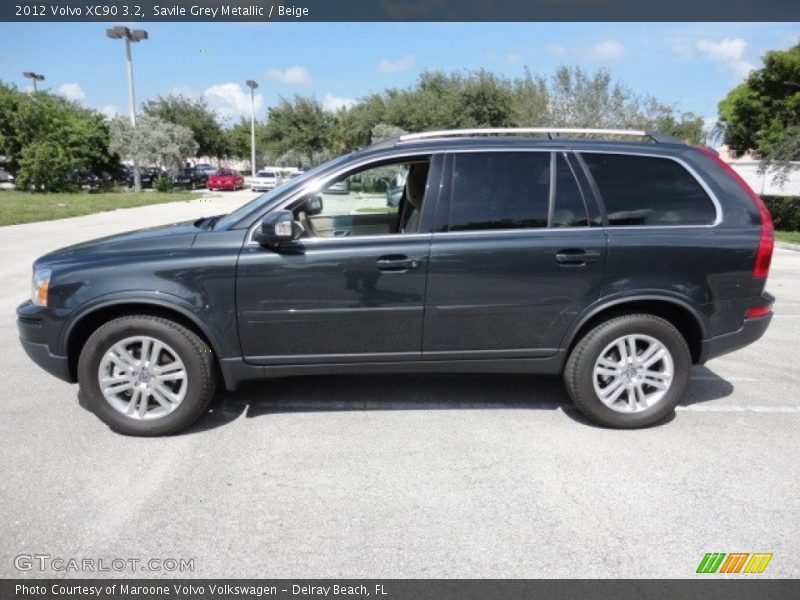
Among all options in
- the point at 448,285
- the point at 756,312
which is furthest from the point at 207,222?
the point at 756,312

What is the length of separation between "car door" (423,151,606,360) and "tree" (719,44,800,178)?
74.3 ft

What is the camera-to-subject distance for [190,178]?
40156mm

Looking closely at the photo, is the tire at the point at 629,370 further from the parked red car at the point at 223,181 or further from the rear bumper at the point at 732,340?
the parked red car at the point at 223,181

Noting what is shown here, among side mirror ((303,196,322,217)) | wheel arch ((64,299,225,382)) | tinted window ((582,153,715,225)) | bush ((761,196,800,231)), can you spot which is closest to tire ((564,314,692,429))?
tinted window ((582,153,715,225))

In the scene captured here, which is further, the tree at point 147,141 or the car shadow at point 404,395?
the tree at point 147,141

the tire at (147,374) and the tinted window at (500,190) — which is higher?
the tinted window at (500,190)

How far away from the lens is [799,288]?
902 centimetres

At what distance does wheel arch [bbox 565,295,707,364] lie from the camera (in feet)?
12.2

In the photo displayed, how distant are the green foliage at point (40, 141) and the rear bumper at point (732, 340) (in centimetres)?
3138

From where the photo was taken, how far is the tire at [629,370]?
375 centimetres

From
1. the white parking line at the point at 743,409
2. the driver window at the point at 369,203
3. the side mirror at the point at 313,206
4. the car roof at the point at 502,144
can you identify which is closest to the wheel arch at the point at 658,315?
the white parking line at the point at 743,409

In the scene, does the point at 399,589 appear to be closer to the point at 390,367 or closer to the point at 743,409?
the point at 390,367

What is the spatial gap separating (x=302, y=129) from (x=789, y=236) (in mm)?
39451

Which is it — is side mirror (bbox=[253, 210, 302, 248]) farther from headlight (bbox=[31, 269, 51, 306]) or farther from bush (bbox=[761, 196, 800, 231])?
bush (bbox=[761, 196, 800, 231])
